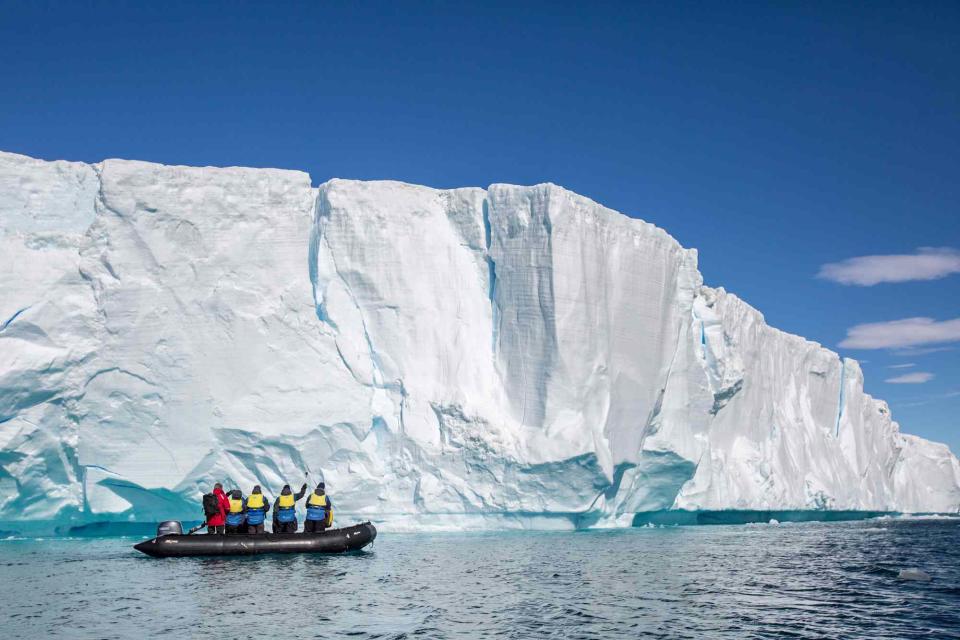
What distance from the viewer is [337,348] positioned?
22.9 metres

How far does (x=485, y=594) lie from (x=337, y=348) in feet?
41.0

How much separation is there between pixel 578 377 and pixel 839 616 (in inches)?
548

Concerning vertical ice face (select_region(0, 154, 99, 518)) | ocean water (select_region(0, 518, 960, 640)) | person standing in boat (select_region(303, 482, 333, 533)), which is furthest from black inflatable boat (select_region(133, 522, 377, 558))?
vertical ice face (select_region(0, 154, 99, 518))

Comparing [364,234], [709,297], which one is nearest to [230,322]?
[364,234]

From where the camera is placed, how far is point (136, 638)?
845cm

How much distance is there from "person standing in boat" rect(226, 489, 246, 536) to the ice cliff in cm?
440

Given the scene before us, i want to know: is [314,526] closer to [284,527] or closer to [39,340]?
[284,527]

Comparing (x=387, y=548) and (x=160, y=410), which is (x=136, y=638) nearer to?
(x=387, y=548)

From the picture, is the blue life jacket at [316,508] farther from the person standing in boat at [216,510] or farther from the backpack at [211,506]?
the backpack at [211,506]

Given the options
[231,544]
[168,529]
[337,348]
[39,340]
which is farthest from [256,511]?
[39,340]

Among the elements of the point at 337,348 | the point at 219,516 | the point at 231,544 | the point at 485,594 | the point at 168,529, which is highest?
the point at 337,348

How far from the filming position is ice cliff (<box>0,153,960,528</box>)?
2062 centimetres

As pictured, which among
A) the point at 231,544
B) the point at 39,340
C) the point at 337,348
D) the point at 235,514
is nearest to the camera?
the point at 231,544

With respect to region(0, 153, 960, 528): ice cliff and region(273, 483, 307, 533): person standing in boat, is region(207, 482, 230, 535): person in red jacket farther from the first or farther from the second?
region(0, 153, 960, 528): ice cliff
